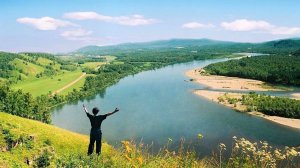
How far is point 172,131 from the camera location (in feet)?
253

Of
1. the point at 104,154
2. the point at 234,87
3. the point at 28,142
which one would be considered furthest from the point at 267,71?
the point at 104,154

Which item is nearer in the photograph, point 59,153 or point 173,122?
point 59,153

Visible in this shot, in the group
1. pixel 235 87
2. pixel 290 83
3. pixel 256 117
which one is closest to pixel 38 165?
pixel 256 117

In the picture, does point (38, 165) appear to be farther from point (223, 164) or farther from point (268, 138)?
point (268, 138)

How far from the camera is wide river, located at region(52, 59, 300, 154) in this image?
71056 millimetres

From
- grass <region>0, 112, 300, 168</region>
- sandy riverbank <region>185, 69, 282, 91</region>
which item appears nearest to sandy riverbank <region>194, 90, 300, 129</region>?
sandy riverbank <region>185, 69, 282, 91</region>

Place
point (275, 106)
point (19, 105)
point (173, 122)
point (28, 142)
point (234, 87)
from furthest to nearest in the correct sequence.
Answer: point (234, 87), point (275, 106), point (173, 122), point (19, 105), point (28, 142)

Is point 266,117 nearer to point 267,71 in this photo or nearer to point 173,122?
point 173,122

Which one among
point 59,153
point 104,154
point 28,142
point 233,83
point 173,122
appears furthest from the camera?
point 233,83

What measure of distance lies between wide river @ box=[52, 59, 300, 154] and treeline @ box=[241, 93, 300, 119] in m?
6.23

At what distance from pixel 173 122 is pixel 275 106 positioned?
2924 cm

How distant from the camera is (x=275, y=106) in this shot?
9225 centimetres

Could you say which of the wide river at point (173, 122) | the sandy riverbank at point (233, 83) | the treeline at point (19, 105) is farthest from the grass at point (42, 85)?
the sandy riverbank at point (233, 83)

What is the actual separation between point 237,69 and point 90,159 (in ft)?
571
